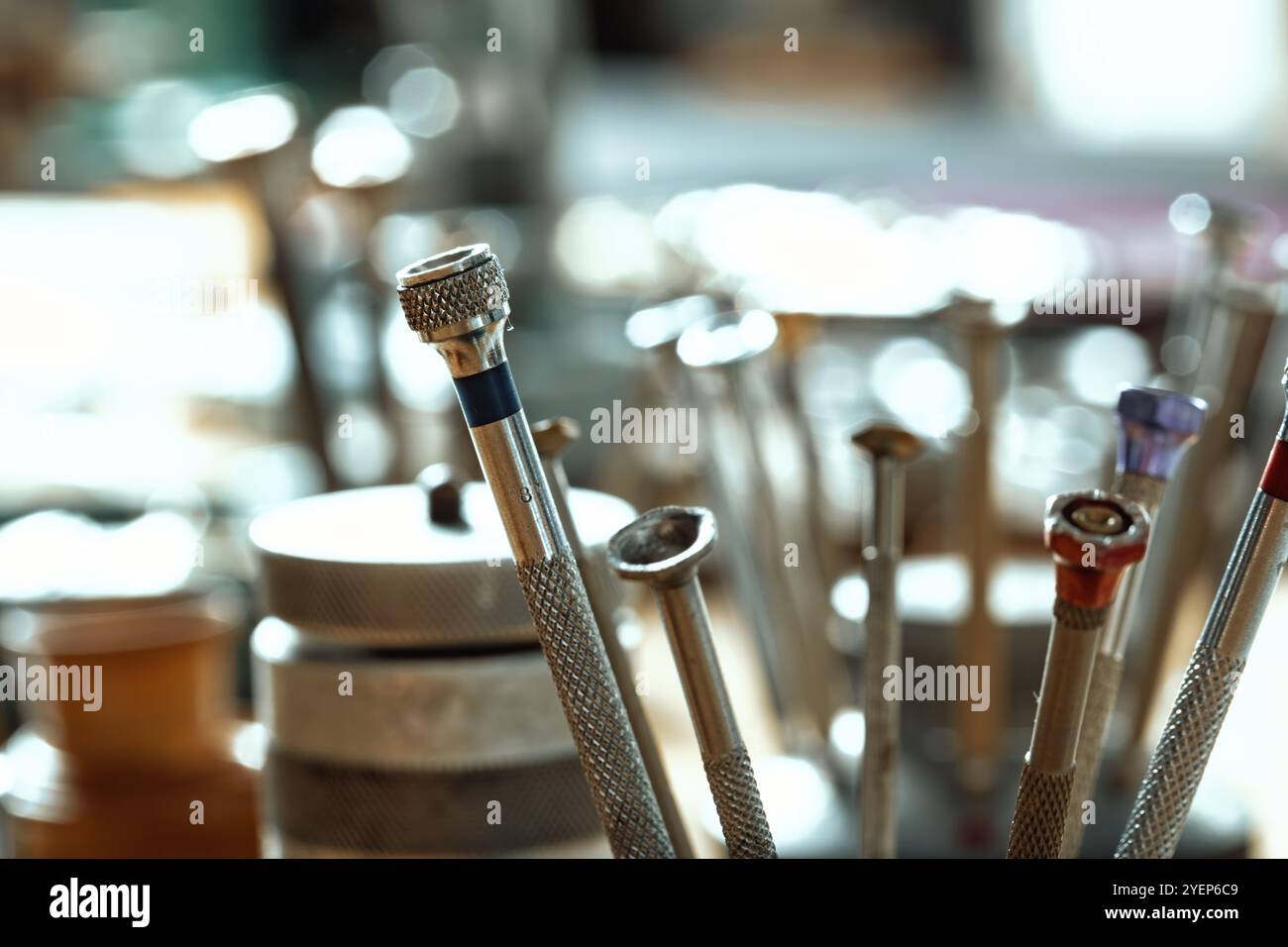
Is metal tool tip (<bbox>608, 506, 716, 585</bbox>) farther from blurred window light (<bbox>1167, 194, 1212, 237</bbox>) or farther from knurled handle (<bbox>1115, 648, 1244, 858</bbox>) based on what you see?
blurred window light (<bbox>1167, 194, 1212, 237</bbox>)

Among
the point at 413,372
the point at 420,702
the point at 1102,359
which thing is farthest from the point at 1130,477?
the point at 1102,359

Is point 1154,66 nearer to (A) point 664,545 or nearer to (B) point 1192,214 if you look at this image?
(B) point 1192,214

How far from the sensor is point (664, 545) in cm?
19

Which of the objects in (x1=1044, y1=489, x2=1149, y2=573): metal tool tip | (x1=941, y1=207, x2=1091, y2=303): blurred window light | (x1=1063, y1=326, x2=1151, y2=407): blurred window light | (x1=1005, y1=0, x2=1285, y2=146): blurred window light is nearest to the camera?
(x1=1044, y1=489, x2=1149, y2=573): metal tool tip

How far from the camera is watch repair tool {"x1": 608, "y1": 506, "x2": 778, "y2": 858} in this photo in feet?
0.60

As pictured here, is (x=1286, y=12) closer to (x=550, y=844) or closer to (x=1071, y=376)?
(x=1071, y=376)

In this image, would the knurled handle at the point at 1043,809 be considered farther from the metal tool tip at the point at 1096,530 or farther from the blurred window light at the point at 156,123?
the blurred window light at the point at 156,123

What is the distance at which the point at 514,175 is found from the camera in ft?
3.11

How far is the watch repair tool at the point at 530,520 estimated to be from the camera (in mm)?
168

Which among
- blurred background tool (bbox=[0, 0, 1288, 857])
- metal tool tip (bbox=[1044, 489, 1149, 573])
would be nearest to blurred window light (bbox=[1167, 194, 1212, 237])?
blurred background tool (bbox=[0, 0, 1288, 857])

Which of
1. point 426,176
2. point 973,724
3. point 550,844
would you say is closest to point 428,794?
point 550,844

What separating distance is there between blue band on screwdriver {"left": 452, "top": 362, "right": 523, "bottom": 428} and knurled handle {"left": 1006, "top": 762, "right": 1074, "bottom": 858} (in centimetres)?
8

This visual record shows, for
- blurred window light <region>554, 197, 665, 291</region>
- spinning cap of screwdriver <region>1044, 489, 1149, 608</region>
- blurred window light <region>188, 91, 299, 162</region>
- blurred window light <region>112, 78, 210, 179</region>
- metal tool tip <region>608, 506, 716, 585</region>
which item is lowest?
blurred window light <region>554, 197, 665, 291</region>

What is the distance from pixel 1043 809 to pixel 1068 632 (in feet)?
0.08
